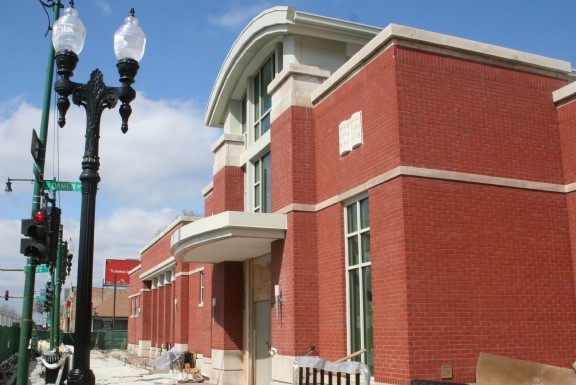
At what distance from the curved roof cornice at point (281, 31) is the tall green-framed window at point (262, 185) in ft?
10.1

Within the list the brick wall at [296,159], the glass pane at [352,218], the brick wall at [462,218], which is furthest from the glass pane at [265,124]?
the glass pane at [352,218]

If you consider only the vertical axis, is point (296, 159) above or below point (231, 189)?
below

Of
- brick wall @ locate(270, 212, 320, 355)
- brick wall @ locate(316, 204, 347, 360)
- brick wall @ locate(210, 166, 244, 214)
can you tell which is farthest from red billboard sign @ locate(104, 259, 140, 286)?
brick wall @ locate(316, 204, 347, 360)

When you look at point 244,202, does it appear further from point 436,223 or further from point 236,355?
point 436,223

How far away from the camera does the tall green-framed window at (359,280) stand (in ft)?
41.1

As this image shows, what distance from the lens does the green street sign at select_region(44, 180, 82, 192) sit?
11484 mm

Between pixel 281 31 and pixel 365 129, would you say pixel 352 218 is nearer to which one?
pixel 365 129

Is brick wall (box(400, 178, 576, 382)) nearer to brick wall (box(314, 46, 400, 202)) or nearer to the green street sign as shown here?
brick wall (box(314, 46, 400, 202))

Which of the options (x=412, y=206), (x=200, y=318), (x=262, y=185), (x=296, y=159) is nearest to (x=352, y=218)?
(x=296, y=159)

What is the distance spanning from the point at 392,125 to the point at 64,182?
20.1ft

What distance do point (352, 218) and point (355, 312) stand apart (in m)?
1.98

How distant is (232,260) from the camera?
1927cm

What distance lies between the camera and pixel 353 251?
43.9 feet

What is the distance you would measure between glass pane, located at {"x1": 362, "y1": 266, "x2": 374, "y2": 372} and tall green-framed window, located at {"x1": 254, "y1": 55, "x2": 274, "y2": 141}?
22.5 ft
